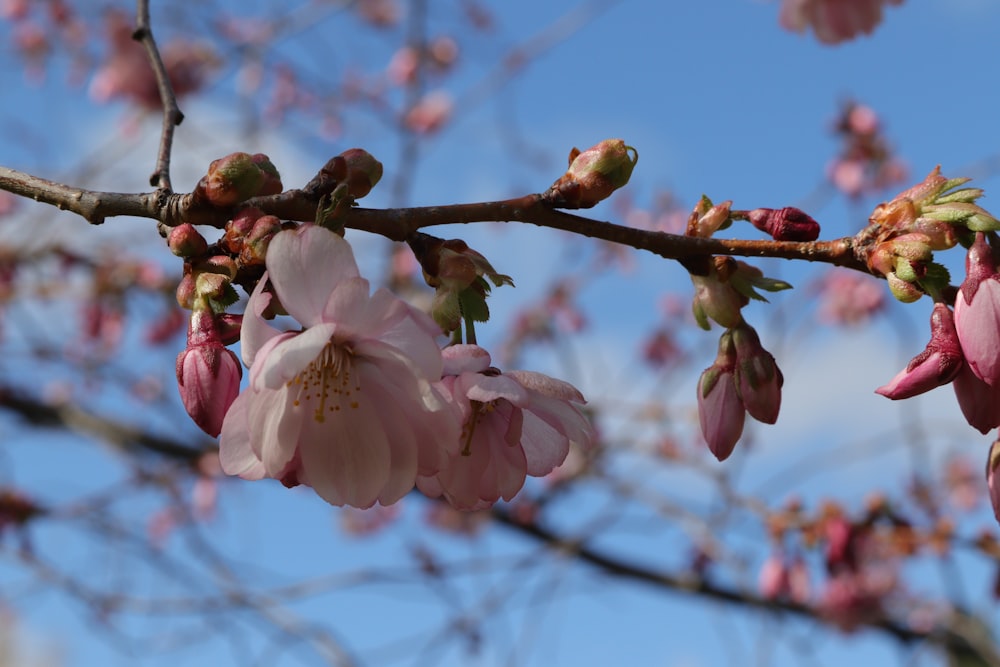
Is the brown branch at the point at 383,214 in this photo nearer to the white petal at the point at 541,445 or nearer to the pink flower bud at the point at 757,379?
the pink flower bud at the point at 757,379

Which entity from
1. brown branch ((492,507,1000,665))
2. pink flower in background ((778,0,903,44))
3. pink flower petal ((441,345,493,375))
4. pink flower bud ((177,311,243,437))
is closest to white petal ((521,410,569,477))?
pink flower petal ((441,345,493,375))

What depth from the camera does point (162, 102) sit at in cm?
140

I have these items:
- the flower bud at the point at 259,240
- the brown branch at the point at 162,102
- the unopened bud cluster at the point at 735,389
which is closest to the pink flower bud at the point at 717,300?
the unopened bud cluster at the point at 735,389

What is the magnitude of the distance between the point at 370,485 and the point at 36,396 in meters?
3.79

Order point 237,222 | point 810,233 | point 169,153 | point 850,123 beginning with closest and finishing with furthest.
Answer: point 237,222 → point 810,233 → point 169,153 → point 850,123

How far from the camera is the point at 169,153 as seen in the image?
1229mm

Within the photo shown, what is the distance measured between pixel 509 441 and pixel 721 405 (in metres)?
0.27

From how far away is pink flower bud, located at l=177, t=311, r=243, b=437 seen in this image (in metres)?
0.96

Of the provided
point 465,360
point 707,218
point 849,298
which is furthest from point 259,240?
point 849,298

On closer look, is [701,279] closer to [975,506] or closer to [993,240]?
[993,240]

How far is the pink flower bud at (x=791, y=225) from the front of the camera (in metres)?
1.10

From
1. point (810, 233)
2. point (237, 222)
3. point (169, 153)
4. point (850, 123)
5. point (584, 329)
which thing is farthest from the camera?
point (584, 329)

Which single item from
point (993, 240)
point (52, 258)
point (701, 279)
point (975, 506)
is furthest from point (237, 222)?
point (975, 506)

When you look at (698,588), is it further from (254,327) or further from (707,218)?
(254,327)
